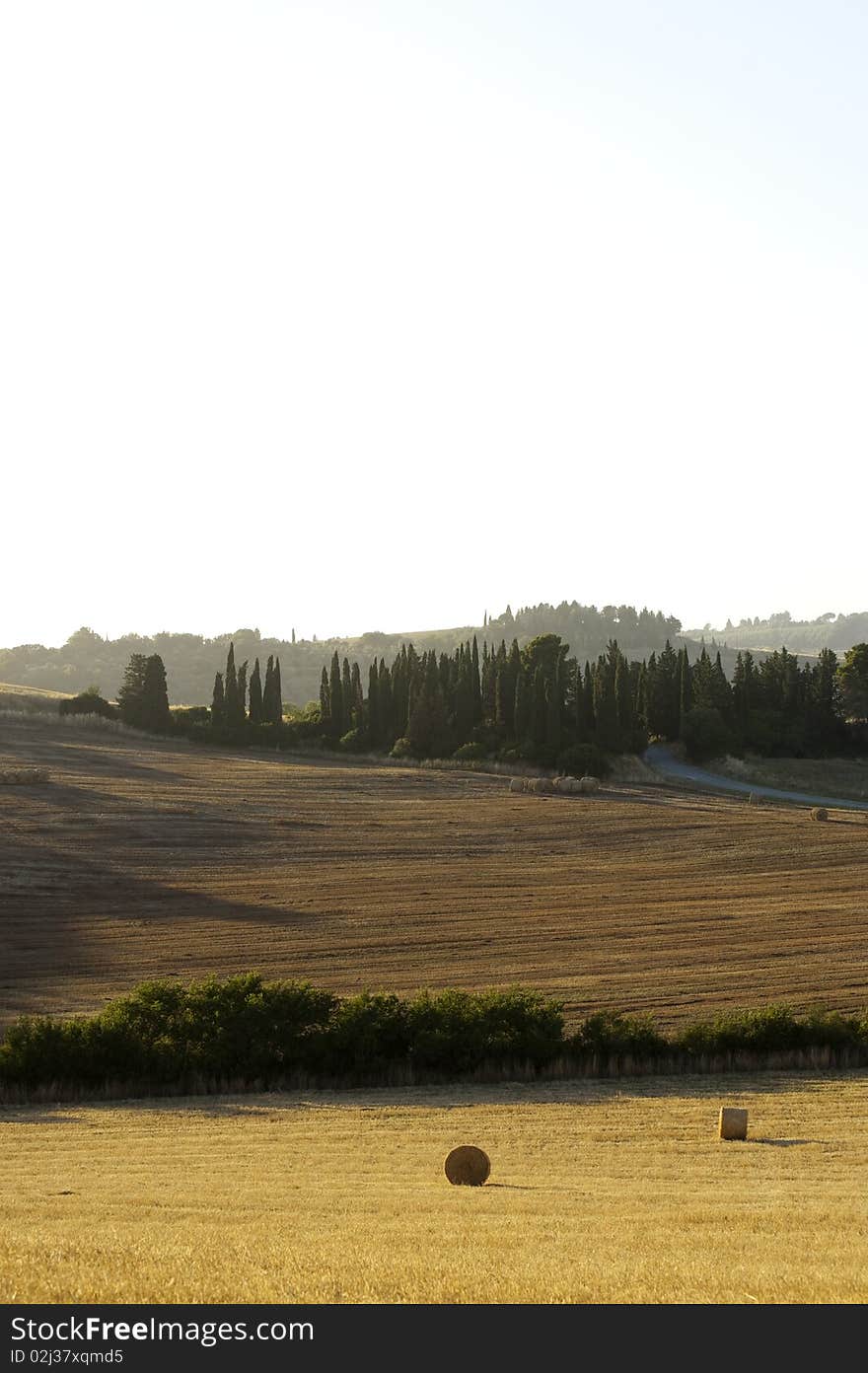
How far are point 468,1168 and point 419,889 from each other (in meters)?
29.5

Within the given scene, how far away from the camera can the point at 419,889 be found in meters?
47.8

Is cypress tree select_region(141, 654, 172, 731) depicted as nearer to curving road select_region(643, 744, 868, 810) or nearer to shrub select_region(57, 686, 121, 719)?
shrub select_region(57, 686, 121, 719)

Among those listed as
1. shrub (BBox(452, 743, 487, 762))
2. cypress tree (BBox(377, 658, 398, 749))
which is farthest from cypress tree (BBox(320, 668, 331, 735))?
shrub (BBox(452, 743, 487, 762))

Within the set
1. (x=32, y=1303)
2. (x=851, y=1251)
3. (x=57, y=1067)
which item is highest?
(x=32, y=1303)

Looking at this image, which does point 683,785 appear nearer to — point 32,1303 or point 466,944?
point 466,944

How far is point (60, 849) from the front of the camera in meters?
52.2

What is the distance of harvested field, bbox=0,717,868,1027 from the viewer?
3509cm

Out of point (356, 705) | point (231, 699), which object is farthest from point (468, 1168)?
point (356, 705)

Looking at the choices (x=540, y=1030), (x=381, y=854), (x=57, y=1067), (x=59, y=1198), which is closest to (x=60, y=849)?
(x=381, y=854)

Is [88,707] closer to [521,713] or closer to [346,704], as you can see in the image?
[346,704]

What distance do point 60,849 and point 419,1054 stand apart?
1138 inches

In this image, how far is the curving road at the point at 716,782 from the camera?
2908 inches

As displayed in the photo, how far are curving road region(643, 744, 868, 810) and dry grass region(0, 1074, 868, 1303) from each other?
49554 mm

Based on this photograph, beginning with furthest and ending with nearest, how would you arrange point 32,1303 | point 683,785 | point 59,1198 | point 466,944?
point 683,785
point 466,944
point 59,1198
point 32,1303
